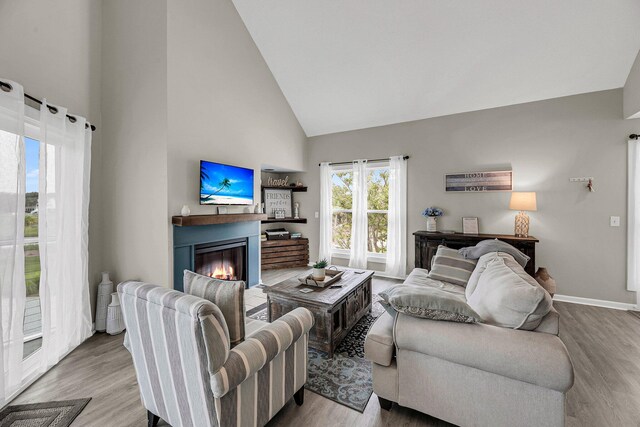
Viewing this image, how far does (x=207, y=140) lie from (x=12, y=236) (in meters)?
2.04

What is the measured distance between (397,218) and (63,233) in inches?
168

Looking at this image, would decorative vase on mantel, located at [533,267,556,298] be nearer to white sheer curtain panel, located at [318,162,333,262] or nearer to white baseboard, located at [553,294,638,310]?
white baseboard, located at [553,294,638,310]

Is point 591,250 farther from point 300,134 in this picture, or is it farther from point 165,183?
point 165,183

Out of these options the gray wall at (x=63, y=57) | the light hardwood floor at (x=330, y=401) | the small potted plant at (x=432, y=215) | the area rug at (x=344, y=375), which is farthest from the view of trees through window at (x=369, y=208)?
the gray wall at (x=63, y=57)

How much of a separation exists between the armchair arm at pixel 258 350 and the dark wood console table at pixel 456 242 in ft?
9.38

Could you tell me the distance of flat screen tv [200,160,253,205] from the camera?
3256mm

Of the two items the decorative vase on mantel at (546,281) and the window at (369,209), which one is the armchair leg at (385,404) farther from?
the window at (369,209)

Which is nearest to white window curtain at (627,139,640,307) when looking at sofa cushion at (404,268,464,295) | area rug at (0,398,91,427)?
sofa cushion at (404,268,464,295)

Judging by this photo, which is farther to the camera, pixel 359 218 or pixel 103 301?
pixel 359 218

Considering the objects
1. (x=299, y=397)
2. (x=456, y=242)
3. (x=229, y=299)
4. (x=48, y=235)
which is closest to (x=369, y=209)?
(x=456, y=242)

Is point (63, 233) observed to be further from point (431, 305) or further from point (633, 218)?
point (633, 218)

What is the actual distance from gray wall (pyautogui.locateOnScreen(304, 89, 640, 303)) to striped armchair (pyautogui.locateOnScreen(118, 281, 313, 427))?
3644 millimetres

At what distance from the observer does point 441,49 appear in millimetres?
3355

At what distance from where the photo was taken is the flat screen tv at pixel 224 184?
3.26 meters
